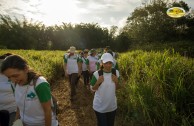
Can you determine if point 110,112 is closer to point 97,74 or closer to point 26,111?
point 97,74

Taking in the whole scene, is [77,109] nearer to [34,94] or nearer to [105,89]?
[105,89]

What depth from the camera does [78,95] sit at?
9.35 meters

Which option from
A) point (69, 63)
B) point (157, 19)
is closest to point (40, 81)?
point (69, 63)

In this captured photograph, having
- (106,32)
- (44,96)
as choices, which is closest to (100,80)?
(44,96)

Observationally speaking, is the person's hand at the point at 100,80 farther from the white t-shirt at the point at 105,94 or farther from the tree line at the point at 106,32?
the tree line at the point at 106,32

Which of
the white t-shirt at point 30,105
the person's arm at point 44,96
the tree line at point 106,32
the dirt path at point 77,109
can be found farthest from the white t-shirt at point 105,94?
the tree line at point 106,32

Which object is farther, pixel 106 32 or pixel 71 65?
pixel 106 32

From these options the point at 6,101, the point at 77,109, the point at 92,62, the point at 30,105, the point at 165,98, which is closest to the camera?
the point at 30,105

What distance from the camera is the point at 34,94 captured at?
8.73 feet

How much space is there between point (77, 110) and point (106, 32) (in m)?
50.0

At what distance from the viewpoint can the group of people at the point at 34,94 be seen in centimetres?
261

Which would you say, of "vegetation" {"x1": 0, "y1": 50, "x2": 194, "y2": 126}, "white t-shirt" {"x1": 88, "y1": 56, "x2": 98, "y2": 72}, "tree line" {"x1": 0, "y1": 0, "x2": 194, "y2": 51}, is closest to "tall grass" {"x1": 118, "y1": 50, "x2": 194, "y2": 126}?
"vegetation" {"x1": 0, "y1": 50, "x2": 194, "y2": 126}

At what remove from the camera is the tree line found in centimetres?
4003

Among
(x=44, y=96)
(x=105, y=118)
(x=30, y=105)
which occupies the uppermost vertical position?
(x=44, y=96)
